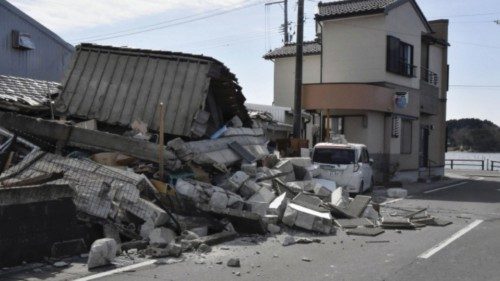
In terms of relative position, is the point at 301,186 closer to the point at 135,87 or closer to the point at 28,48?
the point at 135,87

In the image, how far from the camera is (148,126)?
14609 mm

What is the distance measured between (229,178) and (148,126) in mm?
2918

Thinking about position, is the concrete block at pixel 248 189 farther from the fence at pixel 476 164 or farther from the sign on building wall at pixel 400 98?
the fence at pixel 476 164

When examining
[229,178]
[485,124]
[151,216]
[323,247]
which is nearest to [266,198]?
[229,178]

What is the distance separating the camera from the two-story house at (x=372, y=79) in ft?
85.0

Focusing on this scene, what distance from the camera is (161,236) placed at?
30.7ft

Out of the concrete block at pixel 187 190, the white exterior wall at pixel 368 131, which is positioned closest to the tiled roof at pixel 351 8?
the white exterior wall at pixel 368 131

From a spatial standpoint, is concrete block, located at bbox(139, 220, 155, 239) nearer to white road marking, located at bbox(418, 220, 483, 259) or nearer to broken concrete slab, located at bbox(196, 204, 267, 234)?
broken concrete slab, located at bbox(196, 204, 267, 234)

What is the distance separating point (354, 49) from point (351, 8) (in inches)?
84.8

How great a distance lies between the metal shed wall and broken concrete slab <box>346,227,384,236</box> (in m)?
4.98

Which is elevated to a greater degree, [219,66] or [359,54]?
[359,54]

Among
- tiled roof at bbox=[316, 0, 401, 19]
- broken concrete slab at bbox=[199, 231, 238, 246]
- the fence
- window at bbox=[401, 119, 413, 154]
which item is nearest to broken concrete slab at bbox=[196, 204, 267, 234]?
broken concrete slab at bbox=[199, 231, 238, 246]

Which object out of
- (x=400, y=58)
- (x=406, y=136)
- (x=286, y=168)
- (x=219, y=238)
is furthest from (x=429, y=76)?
(x=219, y=238)

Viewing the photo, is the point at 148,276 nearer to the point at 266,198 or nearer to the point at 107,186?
the point at 107,186
